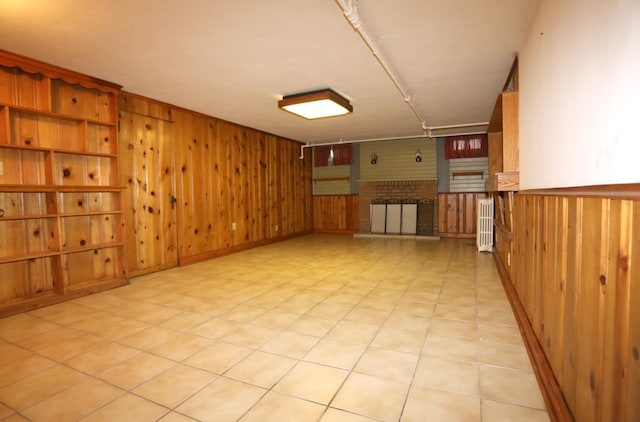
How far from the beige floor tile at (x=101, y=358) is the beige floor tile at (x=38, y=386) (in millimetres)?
63

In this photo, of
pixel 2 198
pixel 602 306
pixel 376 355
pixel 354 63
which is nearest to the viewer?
pixel 602 306

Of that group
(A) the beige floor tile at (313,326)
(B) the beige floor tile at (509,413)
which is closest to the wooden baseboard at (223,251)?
(A) the beige floor tile at (313,326)

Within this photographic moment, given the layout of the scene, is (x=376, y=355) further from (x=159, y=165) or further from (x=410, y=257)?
(x=159, y=165)

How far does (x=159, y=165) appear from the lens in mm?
4965

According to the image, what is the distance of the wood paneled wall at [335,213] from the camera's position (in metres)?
9.20

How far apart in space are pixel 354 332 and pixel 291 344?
1.72 ft

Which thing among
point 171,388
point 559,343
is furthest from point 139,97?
point 559,343

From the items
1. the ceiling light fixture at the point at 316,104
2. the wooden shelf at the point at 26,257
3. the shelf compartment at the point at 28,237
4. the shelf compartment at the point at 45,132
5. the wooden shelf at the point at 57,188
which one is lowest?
the wooden shelf at the point at 26,257

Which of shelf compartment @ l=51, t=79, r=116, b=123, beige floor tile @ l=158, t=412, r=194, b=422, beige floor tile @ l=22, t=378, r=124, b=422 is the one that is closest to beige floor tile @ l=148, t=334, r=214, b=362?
beige floor tile @ l=22, t=378, r=124, b=422

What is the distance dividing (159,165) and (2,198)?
1.94m

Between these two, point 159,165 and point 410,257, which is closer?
point 159,165

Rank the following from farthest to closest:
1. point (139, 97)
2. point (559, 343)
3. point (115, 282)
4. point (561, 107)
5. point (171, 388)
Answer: point (139, 97), point (115, 282), point (171, 388), point (561, 107), point (559, 343)

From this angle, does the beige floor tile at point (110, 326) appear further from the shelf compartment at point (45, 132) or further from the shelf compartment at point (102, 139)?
the shelf compartment at point (102, 139)

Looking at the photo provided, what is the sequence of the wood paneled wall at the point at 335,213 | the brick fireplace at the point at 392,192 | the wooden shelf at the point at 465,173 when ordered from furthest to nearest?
1. the wood paneled wall at the point at 335,213
2. the brick fireplace at the point at 392,192
3. the wooden shelf at the point at 465,173
